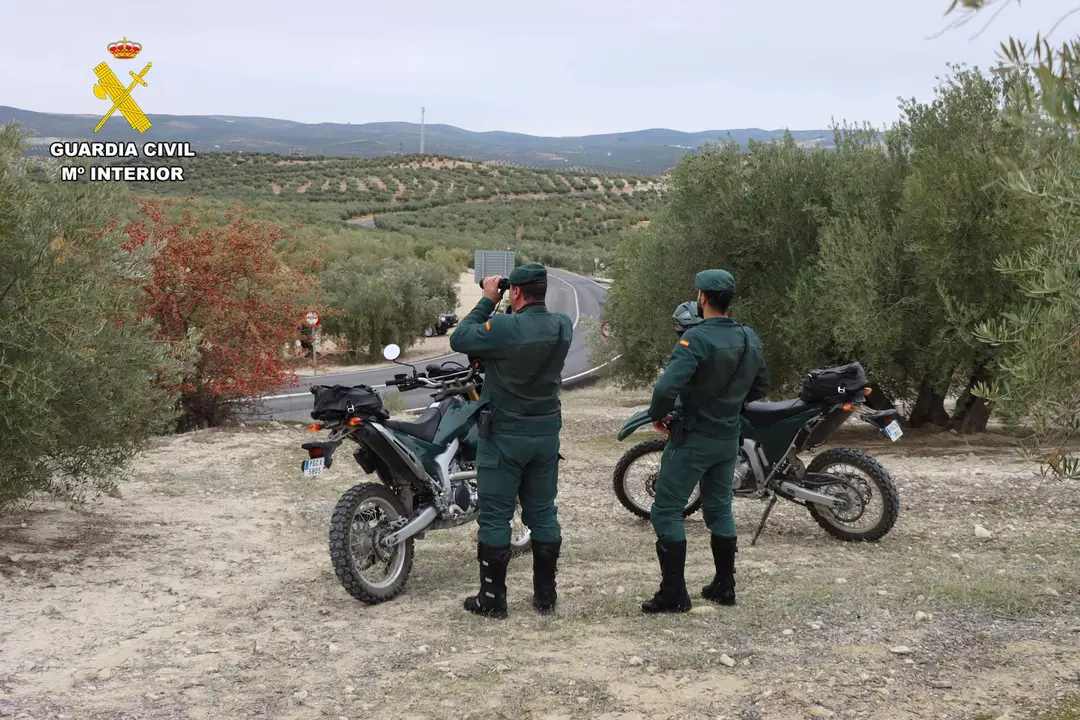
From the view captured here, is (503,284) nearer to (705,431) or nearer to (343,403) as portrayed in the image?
(343,403)

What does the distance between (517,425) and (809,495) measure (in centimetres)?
273

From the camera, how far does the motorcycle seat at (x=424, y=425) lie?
639 centimetres

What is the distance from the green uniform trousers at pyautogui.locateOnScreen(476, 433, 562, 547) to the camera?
5754 millimetres

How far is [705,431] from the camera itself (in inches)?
234

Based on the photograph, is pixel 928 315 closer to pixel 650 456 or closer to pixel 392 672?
pixel 650 456

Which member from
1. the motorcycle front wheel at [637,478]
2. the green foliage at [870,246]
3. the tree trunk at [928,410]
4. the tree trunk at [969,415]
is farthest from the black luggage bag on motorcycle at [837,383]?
the tree trunk at [928,410]

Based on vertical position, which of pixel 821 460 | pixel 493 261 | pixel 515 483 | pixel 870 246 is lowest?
pixel 821 460

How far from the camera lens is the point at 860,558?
706cm

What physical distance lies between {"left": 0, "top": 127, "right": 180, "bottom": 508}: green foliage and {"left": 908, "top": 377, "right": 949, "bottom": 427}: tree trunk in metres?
10.3

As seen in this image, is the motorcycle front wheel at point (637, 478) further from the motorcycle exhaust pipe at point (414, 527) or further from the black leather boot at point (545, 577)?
the black leather boot at point (545, 577)

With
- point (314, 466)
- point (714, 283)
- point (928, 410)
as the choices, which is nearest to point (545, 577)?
point (314, 466)

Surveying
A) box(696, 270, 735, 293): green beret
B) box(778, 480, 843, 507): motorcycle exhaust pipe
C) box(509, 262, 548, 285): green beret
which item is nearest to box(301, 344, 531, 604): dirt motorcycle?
box(509, 262, 548, 285): green beret

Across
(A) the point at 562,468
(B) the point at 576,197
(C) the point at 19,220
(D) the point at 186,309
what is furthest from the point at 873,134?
(B) the point at 576,197

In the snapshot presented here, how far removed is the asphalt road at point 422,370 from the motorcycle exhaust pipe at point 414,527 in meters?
3.06
